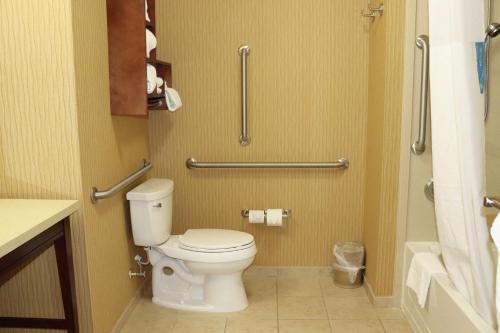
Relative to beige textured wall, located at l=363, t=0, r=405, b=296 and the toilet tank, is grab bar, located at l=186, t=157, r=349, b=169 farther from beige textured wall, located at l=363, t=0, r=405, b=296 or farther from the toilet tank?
the toilet tank

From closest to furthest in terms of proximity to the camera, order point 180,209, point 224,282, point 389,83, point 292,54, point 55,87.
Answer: point 55,87, point 389,83, point 224,282, point 292,54, point 180,209

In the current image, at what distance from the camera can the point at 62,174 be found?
1.80 metres

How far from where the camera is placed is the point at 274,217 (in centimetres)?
275

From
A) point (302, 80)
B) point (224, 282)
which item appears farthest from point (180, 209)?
point (302, 80)

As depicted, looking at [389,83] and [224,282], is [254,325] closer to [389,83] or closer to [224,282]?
[224,282]

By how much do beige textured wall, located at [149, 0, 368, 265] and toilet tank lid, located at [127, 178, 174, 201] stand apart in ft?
1.08

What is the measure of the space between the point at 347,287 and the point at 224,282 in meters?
0.81

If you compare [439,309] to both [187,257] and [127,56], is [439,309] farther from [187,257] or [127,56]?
[127,56]

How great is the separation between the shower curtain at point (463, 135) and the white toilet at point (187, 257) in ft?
3.66

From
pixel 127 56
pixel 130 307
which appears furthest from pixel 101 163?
pixel 130 307

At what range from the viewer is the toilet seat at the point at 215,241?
7.83 ft

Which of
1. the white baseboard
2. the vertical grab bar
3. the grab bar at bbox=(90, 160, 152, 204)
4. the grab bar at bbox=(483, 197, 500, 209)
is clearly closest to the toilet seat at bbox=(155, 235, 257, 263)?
the white baseboard

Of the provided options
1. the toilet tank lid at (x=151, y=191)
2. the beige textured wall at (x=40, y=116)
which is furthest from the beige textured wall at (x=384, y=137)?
the beige textured wall at (x=40, y=116)

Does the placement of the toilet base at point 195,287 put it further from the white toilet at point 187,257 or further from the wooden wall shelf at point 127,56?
the wooden wall shelf at point 127,56
